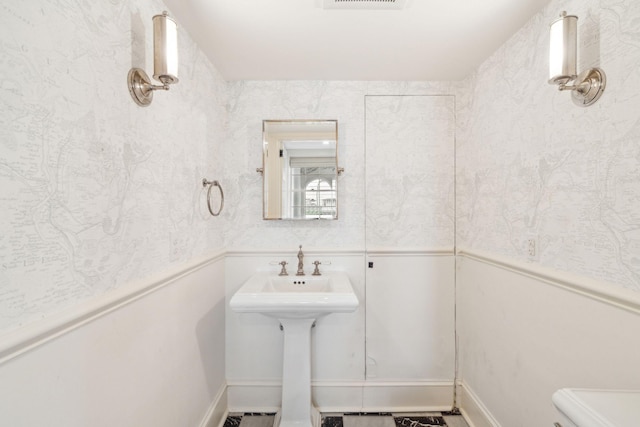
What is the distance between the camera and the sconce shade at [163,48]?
105 centimetres

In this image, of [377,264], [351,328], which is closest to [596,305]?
[377,264]

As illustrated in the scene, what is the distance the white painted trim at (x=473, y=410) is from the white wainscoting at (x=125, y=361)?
5.09 feet

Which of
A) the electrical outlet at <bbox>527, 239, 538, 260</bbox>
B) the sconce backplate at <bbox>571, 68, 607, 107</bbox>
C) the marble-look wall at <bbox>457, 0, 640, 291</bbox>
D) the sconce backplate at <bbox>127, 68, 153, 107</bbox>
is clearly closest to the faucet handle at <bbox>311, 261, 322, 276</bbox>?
the marble-look wall at <bbox>457, 0, 640, 291</bbox>

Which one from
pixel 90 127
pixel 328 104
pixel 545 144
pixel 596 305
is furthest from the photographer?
pixel 328 104

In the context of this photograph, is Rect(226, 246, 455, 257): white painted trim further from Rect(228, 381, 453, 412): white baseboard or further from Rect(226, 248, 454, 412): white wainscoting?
Rect(228, 381, 453, 412): white baseboard

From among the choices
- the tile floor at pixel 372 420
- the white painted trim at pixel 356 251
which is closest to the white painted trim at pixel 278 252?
the white painted trim at pixel 356 251

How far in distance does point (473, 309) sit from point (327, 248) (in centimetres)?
98

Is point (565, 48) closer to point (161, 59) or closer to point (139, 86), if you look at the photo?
point (161, 59)

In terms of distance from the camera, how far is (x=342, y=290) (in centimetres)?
161

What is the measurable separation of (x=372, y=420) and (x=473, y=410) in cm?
62

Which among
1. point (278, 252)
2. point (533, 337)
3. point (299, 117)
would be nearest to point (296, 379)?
point (278, 252)

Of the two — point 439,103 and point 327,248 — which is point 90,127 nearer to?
point 327,248

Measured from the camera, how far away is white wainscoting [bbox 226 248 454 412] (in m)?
2.01

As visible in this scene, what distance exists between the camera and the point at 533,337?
1358 millimetres
